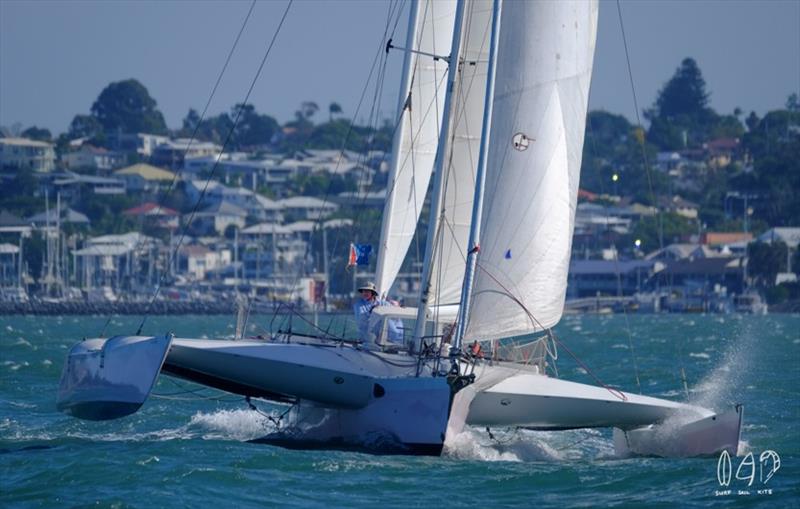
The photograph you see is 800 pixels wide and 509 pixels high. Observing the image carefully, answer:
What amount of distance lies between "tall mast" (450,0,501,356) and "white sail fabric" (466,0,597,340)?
0.92 ft

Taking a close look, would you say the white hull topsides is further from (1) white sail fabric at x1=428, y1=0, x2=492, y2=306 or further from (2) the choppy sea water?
(1) white sail fabric at x1=428, y1=0, x2=492, y2=306

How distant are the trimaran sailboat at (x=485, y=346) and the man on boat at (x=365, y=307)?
0.14 meters

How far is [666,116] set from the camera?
172625 millimetres

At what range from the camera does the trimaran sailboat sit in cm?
1712

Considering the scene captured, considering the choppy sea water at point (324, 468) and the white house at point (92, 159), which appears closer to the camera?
the choppy sea water at point (324, 468)

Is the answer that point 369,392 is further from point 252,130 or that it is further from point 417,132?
point 252,130

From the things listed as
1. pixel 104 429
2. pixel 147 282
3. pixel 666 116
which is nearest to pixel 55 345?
pixel 104 429

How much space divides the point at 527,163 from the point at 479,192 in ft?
2.58

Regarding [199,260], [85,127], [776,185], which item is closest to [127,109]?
[85,127]

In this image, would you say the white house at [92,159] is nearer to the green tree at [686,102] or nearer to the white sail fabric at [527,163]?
the green tree at [686,102]

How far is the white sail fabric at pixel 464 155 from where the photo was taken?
19406mm

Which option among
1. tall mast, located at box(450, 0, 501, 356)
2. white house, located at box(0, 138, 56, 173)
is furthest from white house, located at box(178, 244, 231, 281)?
tall mast, located at box(450, 0, 501, 356)

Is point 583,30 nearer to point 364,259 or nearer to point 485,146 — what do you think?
point 485,146

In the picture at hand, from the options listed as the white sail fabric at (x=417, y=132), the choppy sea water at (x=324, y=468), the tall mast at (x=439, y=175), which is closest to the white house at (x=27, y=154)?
the choppy sea water at (x=324, y=468)
